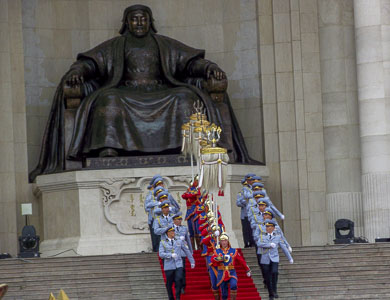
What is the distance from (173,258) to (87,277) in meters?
2.04

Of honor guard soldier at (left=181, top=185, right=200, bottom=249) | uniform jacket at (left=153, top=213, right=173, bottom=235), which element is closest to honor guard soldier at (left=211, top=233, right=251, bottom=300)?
uniform jacket at (left=153, top=213, right=173, bottom=235)

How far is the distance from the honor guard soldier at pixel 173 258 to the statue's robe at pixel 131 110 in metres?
6.50

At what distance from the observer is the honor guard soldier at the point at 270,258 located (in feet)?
62.9

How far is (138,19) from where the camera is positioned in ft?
86.6

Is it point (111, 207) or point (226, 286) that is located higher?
point (111, 207)

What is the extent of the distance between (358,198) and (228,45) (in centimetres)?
464

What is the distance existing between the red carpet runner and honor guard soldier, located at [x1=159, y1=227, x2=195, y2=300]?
1.60 ft

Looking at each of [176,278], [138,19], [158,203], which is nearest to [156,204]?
[158,203]

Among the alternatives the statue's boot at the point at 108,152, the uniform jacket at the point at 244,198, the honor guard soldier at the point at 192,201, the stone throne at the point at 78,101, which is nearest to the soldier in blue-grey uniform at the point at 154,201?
the honor guard soldier at the point at 192,201

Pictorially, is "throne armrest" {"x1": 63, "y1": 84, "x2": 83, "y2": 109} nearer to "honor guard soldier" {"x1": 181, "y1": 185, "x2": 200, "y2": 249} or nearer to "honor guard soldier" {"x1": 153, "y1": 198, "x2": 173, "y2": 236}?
"honor guard soldier" {"x1": 181, "y1": 185, "x2": 200, "y2": 249}

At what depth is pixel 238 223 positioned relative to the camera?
2480 cm

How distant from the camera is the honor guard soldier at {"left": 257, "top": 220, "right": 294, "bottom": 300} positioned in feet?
62.9

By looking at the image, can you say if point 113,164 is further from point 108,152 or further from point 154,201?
point 154,201

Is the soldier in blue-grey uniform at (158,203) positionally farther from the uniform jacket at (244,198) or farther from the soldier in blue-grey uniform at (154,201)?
the uniform jacket at (244,198)
